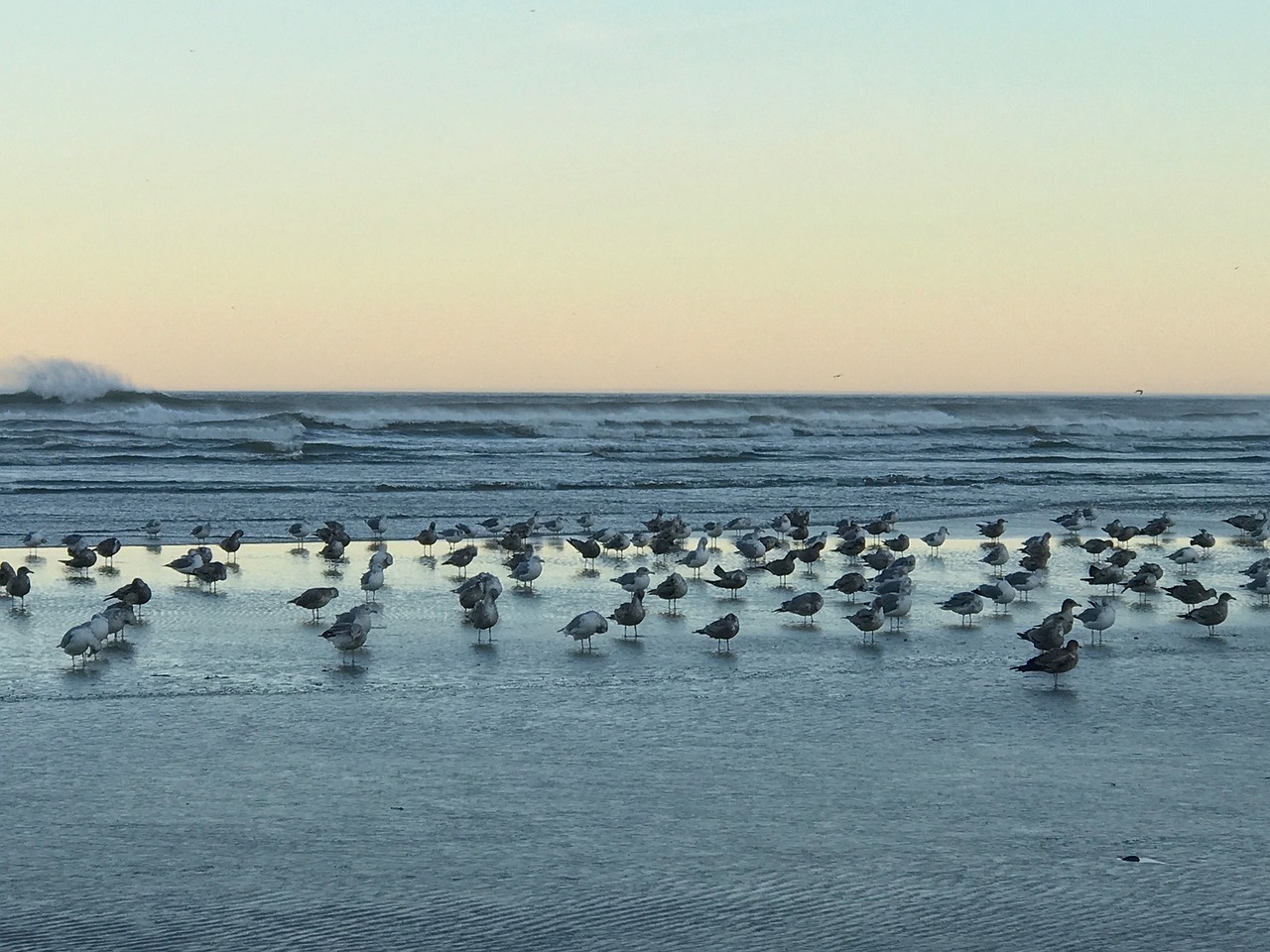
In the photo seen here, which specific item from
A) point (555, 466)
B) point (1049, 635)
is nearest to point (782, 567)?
point (1049, 635)

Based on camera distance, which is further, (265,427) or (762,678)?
(265,427)

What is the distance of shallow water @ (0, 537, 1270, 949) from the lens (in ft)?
20.6

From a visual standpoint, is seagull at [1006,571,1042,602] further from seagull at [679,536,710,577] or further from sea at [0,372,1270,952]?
seagull at [679,536,710,577]

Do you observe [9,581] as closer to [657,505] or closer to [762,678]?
[762,678]

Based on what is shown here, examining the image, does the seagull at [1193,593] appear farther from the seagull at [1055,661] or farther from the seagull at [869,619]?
the seagull at [1055,661]

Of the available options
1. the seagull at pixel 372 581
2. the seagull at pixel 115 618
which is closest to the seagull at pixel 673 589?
the seagull at pixel 372 581

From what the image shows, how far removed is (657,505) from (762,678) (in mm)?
17519

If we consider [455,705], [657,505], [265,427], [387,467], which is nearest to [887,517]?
[657,505]

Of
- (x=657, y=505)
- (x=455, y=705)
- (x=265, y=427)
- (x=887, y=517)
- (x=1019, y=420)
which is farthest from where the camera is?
(x=1019, y=420)

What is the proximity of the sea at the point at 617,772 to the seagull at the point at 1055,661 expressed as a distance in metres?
0.14

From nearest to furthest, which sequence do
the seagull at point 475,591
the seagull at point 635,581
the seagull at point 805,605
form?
1. the seagull at point 475,591
2. the seagull at point 805,605
3. the seagull at point 635,581

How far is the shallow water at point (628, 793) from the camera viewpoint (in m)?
6.29

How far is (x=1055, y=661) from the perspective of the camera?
11070 mm

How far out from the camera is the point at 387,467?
3859 cm
